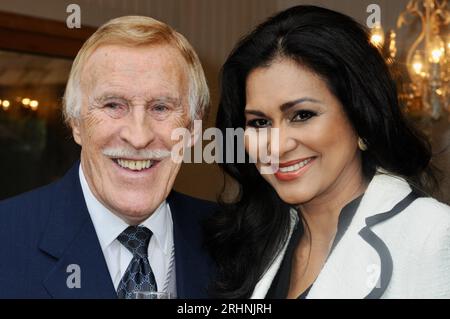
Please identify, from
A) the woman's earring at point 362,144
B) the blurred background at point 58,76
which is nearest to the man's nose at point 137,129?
the woman's earring at point 362,144

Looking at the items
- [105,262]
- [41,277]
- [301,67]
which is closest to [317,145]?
[301,67]

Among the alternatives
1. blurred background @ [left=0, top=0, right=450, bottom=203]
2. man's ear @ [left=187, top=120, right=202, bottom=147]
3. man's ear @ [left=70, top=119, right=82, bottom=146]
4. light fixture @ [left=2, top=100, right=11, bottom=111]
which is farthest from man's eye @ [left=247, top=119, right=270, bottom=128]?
light fixture @ [left=2, top=100, right=11, bottom=111]

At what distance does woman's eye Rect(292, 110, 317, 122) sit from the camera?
1.62 meters

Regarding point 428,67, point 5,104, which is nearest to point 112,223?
point 5,104

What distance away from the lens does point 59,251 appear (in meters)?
1.67

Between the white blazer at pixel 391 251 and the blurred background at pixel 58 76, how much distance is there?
1.98 m

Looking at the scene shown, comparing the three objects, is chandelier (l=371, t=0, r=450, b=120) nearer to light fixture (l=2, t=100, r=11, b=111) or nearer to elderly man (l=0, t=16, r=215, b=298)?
light fixture (l=2, t=100, r=11, b=111)

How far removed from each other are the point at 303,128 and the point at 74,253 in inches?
20.5

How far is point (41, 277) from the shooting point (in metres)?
1.63

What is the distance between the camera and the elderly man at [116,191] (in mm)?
1664

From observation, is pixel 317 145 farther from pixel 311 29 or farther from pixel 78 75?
pixel 78 75

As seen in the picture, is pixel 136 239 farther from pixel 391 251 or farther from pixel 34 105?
pixel 34 105

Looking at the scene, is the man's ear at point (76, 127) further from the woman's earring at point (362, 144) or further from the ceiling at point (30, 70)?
the ceiling at point (30, 70)
